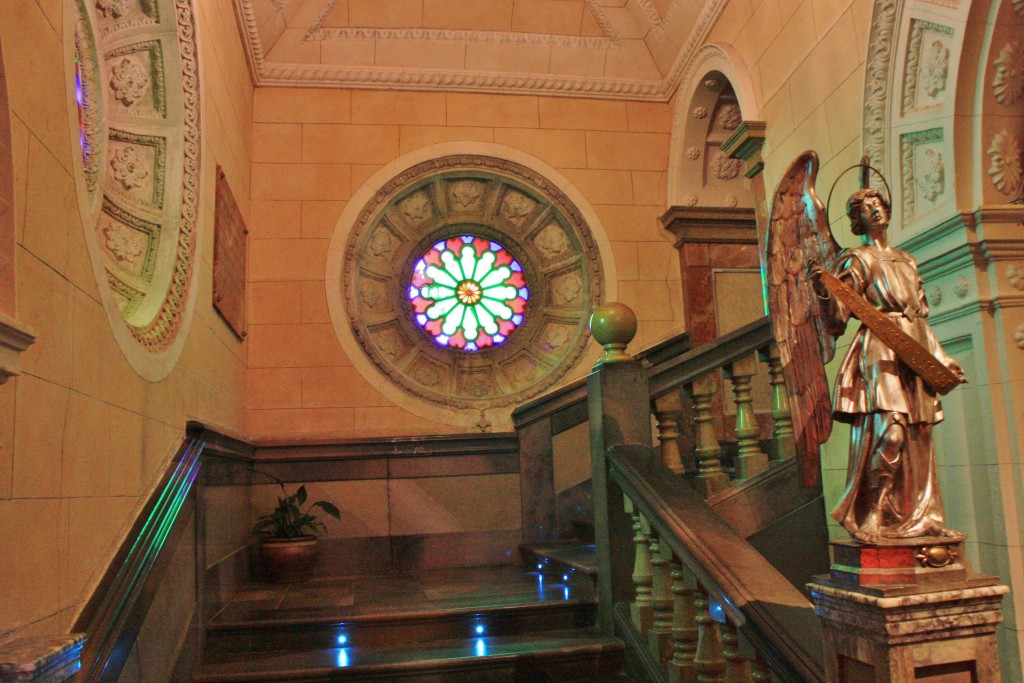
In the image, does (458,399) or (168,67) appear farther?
(458,399)

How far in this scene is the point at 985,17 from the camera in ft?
14.0

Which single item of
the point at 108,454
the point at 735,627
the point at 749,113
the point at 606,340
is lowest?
the point at 735,627

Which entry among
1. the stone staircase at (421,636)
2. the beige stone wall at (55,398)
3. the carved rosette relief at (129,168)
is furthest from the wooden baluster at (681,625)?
the carved rosette relief at (129,168)

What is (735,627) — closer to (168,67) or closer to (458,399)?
(168,67)

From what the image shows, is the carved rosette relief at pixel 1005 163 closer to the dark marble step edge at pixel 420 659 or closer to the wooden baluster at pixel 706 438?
the wooden baluster at pixel 706 438

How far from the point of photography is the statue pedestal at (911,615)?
2.19 meters

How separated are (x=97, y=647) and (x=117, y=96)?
10.3 feet

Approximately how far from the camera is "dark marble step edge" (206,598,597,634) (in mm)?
4086

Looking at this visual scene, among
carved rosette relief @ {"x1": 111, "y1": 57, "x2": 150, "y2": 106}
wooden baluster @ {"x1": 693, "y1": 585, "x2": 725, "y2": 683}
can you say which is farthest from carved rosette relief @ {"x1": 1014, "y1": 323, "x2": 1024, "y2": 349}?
carved rosette relief @ {"x1": 111, "y1": 57, "x2": 150, "y2": 106}

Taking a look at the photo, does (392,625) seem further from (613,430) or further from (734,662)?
(734,662)

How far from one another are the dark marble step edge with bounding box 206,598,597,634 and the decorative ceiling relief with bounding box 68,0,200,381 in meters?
1.28

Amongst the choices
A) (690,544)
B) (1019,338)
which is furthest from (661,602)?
(1019,338)

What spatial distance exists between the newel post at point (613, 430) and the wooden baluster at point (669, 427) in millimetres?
119

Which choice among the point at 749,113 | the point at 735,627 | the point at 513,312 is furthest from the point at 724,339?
the point at 513,312
